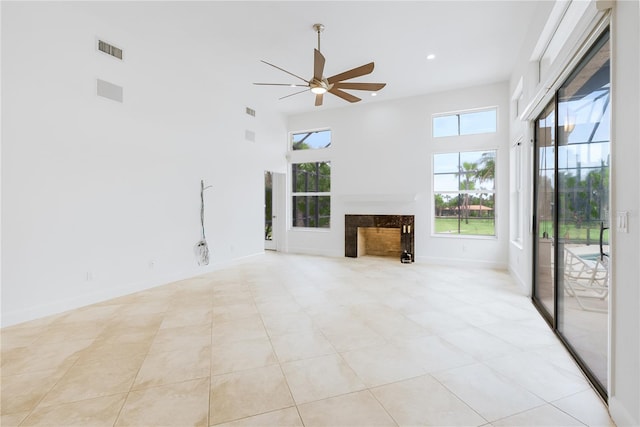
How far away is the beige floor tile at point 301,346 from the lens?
8.49 feet

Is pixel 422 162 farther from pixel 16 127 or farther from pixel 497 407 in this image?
pixel 16 127

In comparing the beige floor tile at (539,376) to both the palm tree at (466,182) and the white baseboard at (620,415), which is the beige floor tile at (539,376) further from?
the palm tree at (466,182)

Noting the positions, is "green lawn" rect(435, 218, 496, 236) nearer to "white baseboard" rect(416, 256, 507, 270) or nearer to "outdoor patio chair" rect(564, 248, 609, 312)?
"white baseboard" rect(416, 256, 507, 270)

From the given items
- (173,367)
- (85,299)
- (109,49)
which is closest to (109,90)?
(109,49)

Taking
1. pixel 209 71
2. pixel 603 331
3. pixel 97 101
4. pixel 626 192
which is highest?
pixel 209 71

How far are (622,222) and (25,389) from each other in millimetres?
→ 3849

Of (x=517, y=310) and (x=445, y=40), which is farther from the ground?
(x=445, y=40)

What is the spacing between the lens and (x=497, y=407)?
74.9 inches

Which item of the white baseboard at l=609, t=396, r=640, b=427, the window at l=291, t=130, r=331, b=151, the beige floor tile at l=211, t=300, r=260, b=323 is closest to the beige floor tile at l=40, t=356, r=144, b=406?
the beige floor tile at l=211, t=300, r=260, b=323

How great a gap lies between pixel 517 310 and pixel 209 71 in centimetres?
586

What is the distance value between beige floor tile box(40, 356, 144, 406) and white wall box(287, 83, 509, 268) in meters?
5.64

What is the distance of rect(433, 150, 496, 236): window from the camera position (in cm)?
626

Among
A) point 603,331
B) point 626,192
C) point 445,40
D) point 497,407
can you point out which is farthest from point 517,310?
point 445,40

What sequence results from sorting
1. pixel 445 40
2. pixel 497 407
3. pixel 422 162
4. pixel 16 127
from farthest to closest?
1. pixel 422 162
2. pixel 445 40
3. pixel 16 127
4. pixel 497 407
